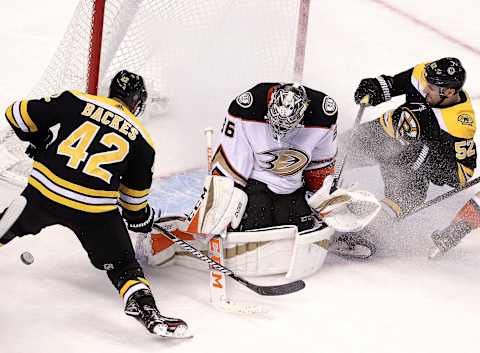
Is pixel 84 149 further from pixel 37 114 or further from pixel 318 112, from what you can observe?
pixel 318 112

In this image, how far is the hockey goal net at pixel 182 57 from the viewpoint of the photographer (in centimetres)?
349

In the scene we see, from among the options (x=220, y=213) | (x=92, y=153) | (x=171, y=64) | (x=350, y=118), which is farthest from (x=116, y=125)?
(x=350, y=118)

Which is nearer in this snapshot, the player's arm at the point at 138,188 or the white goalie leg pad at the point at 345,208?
the player's arm at the point at 138,188

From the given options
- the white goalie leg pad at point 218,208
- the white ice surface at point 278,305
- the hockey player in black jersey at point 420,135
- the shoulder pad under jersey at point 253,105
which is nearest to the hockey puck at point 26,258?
the white ice surface at point 278,305

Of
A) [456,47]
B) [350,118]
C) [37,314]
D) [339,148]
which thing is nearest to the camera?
[37,314]

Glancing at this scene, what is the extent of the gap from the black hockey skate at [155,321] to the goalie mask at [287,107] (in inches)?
30.3

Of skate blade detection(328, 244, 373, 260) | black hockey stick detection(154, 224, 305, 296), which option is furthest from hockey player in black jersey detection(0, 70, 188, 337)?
skate blade detection(328, 244, 373, 260)

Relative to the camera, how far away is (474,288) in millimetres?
3227

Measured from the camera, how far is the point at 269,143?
309 centimetres

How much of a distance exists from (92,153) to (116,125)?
0.38ft

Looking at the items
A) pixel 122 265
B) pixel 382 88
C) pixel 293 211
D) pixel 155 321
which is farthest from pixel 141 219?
pixel 382 88

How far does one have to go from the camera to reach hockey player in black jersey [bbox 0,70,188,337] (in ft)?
8.64

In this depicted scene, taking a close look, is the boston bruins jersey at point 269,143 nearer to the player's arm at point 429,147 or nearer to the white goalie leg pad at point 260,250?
the white goalie leg pad at point 260,250

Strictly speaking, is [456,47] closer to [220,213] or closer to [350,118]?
[350,118]
